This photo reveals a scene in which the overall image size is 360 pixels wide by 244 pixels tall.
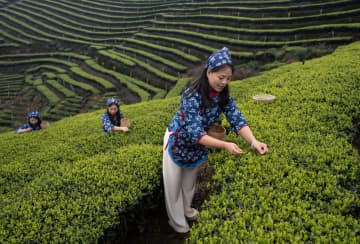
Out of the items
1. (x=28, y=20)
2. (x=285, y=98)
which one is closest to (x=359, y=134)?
(x=285, y=98)

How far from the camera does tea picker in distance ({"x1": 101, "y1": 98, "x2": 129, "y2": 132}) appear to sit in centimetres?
642

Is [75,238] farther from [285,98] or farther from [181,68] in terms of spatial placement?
[181,68]

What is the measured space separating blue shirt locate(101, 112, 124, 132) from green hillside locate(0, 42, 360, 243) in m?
0.74

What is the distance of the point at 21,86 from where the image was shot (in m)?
30.1

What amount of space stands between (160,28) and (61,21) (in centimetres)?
1781

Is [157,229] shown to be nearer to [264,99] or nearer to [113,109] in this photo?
[113,109]

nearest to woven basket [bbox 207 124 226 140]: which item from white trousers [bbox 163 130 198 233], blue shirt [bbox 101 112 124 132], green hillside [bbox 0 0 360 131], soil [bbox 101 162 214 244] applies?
white trousers [bbox 163 130 198 233]

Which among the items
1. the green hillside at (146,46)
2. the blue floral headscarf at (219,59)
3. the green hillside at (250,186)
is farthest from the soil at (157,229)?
the green hillside at (146,46)

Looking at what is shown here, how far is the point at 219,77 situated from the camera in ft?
10.5

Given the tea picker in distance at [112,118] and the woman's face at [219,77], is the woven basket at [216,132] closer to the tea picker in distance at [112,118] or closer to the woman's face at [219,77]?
the woman's face at [219,77]

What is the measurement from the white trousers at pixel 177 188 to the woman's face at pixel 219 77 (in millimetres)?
903

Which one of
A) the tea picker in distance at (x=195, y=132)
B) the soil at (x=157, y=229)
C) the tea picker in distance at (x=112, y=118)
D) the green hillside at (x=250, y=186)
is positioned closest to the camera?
the green hillside at (x=250, y=186)

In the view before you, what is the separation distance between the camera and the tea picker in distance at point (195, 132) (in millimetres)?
3217

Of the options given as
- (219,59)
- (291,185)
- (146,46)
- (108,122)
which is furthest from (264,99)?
(146,46)
